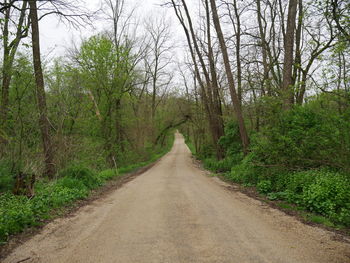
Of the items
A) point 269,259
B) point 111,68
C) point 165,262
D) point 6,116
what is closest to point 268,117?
point 269,259

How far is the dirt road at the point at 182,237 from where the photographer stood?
3.58m

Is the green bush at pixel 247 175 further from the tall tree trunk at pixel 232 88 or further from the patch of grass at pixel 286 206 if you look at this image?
the patch of grass at pixel 286 206

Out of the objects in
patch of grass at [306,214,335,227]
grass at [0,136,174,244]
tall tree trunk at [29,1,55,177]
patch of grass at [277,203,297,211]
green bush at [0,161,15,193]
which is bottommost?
patch of grass at [277,203,297,211]

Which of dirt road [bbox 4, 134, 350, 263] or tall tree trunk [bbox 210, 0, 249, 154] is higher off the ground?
tall tree trunk [bbox 210, 0, 249, 154]

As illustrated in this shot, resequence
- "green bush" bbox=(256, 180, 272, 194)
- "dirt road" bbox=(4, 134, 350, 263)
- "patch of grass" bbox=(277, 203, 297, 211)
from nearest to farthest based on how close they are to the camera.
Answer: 1. "dirt road" bbox=(4, 134, 350, 263)
2. "patch of grass" bbox=(277, 203, 297, 211)
3. "green bush" bbox=(256, 180, 272, 194)

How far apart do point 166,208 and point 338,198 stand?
4.18 metres

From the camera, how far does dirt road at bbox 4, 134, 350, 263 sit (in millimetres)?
3580

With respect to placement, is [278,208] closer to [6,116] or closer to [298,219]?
[298,219]

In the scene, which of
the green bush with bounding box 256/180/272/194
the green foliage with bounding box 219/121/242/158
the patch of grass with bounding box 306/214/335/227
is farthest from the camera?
the green foliage with bounding box 219/121/242/158

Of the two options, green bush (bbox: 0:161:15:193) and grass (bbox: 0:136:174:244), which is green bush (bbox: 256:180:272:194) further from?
green bush (bbox: 0:161:15:193)

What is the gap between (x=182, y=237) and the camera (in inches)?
167

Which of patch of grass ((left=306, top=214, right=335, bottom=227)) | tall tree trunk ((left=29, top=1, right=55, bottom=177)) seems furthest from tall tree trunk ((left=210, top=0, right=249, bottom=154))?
tall tree trunk ((left=29, top=1, right=55, bottom=177))

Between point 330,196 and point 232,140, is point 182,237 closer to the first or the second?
point 330,196

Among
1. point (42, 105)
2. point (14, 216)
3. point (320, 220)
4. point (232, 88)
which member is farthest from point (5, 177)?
point (232, 88)
